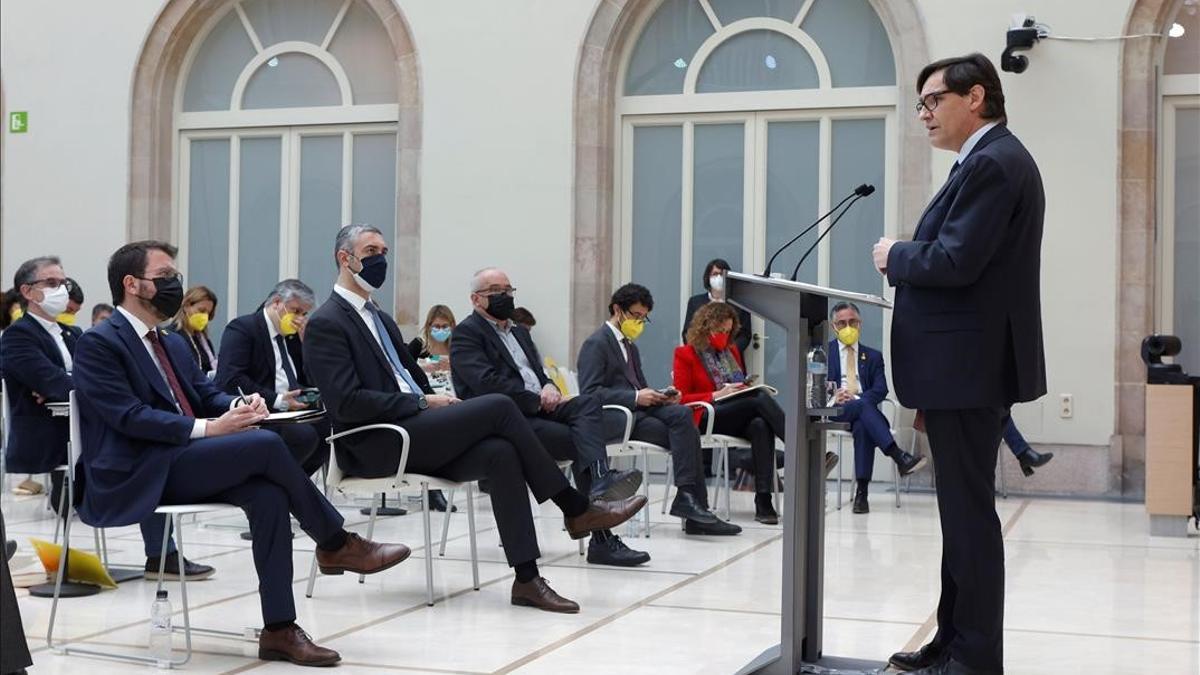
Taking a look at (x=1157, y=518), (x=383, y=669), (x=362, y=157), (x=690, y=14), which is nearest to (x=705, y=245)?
(x=690, y=14)

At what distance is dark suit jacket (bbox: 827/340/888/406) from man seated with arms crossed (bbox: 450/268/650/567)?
9.35ft

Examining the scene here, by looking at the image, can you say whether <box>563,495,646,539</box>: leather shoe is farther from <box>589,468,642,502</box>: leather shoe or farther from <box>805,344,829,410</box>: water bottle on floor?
<box>805,344,829,410</box>: water bottle on floor

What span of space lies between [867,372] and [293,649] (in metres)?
5.50

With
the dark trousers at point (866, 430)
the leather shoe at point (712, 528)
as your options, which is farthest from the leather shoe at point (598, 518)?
the dark trousers at point (866, 430)

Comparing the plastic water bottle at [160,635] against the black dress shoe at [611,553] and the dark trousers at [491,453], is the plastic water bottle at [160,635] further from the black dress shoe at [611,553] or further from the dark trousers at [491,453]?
the black dress shoe at [611,553]

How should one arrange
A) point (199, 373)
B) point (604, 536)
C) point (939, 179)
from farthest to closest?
point (939, 179), point (604, 536), point (199, 373)

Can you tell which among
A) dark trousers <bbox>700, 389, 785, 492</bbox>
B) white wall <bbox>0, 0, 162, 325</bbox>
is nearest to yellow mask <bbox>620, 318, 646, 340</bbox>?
dark trousers <bbox>700, 389, 785, 492</bbox>

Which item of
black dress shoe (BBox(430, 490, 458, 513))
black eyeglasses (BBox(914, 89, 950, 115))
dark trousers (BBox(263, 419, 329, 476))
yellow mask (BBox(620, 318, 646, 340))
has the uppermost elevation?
black eyeglasses (BBox(914, 89, 950, 115))

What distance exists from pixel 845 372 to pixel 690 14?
10.8 ft

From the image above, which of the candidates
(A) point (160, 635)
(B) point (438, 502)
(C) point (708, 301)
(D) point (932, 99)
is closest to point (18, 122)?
(B) point (438, 502)

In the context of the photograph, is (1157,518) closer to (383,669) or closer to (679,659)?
(679,659)

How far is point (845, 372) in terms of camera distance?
9164 mm

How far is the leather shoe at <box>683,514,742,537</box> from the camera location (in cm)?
737

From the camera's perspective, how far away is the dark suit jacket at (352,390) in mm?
5344
